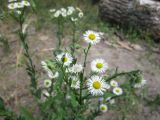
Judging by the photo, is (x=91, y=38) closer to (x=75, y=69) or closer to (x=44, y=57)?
(x=75, y=69)

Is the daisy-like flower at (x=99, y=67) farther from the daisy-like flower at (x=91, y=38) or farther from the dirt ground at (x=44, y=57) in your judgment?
the dirt ground at (x=44, y=57)

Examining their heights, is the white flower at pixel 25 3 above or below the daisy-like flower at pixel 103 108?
above

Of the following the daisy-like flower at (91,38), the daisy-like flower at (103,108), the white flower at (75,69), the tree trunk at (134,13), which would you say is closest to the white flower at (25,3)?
the daisy-like flower at (91,38)

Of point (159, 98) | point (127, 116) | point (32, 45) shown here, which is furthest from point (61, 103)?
point (32, 45)

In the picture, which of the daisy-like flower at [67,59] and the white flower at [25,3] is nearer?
the daisy-like flower at [67,59]

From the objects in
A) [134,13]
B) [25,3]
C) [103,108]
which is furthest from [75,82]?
[134,13]

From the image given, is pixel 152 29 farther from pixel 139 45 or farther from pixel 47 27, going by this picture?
pixel 47 27

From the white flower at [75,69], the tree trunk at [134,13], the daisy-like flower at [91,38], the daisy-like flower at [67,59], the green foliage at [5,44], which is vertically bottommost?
the green foliage at [5,44]
